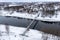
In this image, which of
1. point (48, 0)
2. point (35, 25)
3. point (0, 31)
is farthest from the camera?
point (48, 0)

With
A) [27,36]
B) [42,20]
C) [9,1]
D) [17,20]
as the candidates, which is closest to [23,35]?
[27,36]

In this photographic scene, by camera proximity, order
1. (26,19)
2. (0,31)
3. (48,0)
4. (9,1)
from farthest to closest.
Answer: (9,1)
(48,0)
(26,19)
(0,31)

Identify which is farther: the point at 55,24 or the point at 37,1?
the point at 37,1

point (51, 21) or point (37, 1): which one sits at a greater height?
point (37, 1)

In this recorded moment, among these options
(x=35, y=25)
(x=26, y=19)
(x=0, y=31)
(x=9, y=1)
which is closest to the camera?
(x=0, y=31)

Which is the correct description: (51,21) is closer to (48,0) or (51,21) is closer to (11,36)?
(11,36)

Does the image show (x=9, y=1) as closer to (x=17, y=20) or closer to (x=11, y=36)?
(x=17, y=20)

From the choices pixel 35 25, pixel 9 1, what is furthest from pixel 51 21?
pixel 9 1

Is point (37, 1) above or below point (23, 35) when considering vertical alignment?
above

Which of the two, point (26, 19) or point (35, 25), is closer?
point (35, 25)
